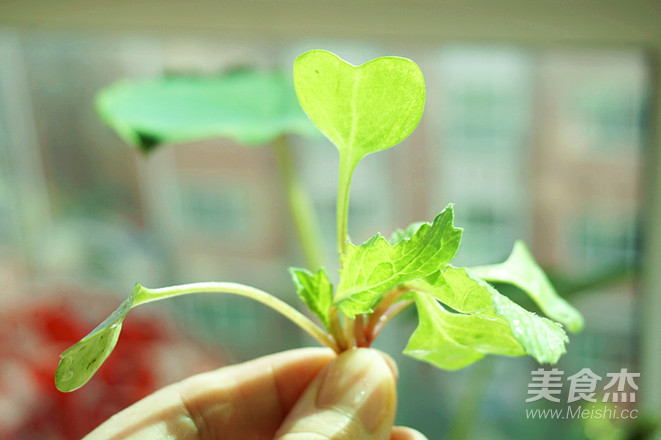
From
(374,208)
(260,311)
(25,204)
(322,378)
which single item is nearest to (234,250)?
(260,311)

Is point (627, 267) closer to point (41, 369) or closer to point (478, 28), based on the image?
point (478, 28)

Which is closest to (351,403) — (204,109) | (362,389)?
(362,389)

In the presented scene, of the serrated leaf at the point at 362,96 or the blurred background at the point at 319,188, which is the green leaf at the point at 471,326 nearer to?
the serrated leaf at the point at 362,96

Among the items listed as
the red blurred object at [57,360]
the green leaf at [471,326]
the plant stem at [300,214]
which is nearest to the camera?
the green leaf at [471,326]

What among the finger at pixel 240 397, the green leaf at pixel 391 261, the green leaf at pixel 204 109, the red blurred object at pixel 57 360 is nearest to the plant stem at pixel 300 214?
the green leaf at pixel 204 109

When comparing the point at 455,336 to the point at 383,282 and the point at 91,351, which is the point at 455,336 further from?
the point at 91,351

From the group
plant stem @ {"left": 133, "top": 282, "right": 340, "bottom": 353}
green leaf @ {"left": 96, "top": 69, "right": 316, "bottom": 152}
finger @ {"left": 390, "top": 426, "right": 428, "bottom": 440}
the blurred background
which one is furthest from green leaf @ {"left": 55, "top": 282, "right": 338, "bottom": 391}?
the blurred background

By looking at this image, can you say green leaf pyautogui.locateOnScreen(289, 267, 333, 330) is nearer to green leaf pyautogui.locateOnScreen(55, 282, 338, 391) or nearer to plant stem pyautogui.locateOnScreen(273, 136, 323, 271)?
green leaf pyautogui.locateOnScreen(55, 282, 338, 391)
